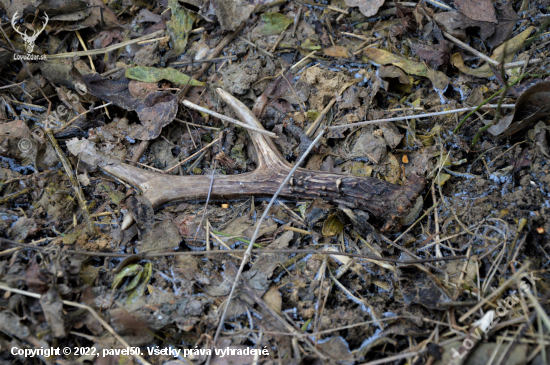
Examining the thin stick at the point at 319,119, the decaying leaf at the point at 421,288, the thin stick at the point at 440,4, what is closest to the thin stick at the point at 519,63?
the thin stick at the point at 440,4

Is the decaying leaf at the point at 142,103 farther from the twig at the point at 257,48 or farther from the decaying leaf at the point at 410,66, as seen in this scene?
the decaying leaf at the point at 410,66

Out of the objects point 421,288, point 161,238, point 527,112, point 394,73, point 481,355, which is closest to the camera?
point 481,355

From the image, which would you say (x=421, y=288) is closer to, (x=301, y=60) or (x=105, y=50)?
(x=301, y=60)

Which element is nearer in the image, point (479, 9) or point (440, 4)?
point (479, 9)

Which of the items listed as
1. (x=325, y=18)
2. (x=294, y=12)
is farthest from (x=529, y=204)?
(x=294, y=12)

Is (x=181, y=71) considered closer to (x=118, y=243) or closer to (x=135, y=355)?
(x=118, y=243)

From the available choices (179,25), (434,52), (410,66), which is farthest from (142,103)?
(434,52)

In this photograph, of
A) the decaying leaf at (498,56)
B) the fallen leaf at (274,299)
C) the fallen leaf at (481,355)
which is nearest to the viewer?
the fallen leaf at (481,355)
